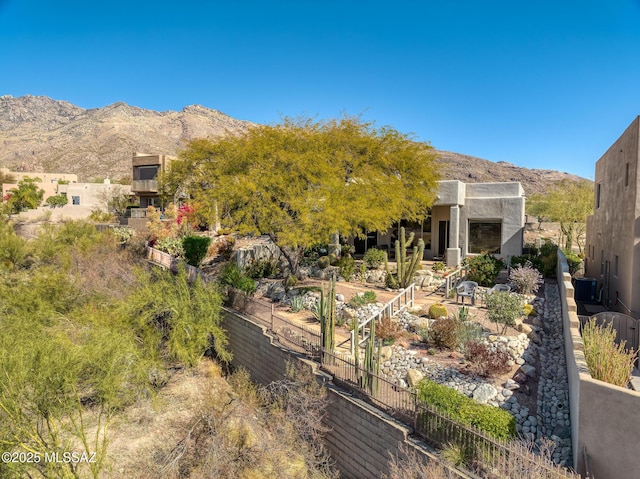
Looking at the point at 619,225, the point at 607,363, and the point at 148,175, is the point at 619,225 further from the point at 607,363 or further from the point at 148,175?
the point at 148,175

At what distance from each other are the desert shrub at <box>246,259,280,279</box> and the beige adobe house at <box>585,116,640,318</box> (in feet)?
47.9

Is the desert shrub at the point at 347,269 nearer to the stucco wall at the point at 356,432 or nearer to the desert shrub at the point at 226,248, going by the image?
the stucco wall at the point at 356,432

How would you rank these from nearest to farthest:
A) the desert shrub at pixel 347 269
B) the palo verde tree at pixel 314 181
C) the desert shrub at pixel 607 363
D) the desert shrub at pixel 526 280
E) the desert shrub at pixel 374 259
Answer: the desert shrub at pixel 607 363
the desert shrub at pixel 526 280
the palo verde tree at pixel 314 181
the desert shrub at pixel 347 269
the desert shrub at pixel 374 259

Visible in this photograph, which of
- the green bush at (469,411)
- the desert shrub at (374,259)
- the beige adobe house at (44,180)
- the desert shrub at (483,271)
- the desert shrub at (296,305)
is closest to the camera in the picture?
the green bush at (469,411)

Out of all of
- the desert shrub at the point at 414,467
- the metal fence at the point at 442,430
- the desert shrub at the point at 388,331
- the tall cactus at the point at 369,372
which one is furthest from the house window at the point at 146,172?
the desert shrub at the point at 414,467

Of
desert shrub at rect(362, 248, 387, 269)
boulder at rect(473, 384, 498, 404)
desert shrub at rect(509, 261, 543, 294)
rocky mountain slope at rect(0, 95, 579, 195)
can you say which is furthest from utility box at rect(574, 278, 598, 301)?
rocky mountain slope at rect(0, 95, 579, 195)

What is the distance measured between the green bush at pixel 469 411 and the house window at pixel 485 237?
16.0 metres

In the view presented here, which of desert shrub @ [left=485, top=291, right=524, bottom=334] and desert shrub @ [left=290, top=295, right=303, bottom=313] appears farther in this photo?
desert shrub @ [left=290, top=295, right=303, bottom=313]

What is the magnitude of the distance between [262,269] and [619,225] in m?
15.1

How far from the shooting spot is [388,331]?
12.6 meters

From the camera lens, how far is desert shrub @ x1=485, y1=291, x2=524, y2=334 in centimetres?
1235

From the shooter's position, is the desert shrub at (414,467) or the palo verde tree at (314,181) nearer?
the desert shrub at (414,467)

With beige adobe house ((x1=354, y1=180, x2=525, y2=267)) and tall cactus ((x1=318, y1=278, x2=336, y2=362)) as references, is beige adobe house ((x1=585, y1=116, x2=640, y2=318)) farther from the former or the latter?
tall cactus ((x1=318, y1=278, x2=336, y2=362))

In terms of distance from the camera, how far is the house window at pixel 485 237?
22.7m
